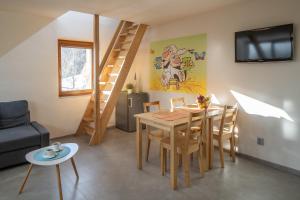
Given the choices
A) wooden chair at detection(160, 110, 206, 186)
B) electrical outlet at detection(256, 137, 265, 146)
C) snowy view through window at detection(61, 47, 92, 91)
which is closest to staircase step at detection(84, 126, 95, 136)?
snowy view through window at detection(61, 47, 92, 91)

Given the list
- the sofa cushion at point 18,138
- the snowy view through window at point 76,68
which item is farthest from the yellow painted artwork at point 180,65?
the sofa cushion at point 18,138

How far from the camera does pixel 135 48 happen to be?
4641 millimetres

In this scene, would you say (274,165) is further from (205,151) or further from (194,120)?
(194,120)

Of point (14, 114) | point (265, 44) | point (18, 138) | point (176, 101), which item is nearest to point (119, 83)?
point (176, 101)

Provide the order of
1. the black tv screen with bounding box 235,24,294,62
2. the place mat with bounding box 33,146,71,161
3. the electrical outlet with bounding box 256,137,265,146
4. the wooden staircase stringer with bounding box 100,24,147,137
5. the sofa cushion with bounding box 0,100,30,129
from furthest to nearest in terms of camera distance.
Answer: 1. the wooden staircase stringer with bounding box 100,24,147,137
2. the sofa cushion with bounding box 0,100,30,129
3. the electrical outlet with bounding box 256,137,265,146
4. the black tv screen with bounding box 235,24,294,62
5. the place mat with bounding box 33,146,71,161

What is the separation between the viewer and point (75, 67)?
479cm

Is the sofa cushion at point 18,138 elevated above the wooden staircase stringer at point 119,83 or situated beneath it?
situated beneath

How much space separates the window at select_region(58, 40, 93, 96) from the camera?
4.55 meters

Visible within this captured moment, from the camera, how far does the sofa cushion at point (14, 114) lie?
11.8 feet

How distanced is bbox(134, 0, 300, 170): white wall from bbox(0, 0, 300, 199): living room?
0.5 inches

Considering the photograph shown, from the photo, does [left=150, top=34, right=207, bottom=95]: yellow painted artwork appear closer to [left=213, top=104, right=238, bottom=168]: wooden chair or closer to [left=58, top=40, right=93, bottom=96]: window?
[left=213, top=104, right=238, bottom=168]: wooden chair

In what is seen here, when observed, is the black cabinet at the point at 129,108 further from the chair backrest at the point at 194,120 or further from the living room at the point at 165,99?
the chair backrest at the point at 194,120

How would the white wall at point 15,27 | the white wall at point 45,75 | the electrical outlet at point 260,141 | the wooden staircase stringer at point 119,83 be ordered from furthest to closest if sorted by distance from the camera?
the wooden staircase stringer at point 119,83 → the white wall at point 45,75 → the white wall at point 15,27 → the electrical outlet at point 260,141

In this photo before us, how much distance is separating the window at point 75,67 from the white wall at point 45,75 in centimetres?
13
